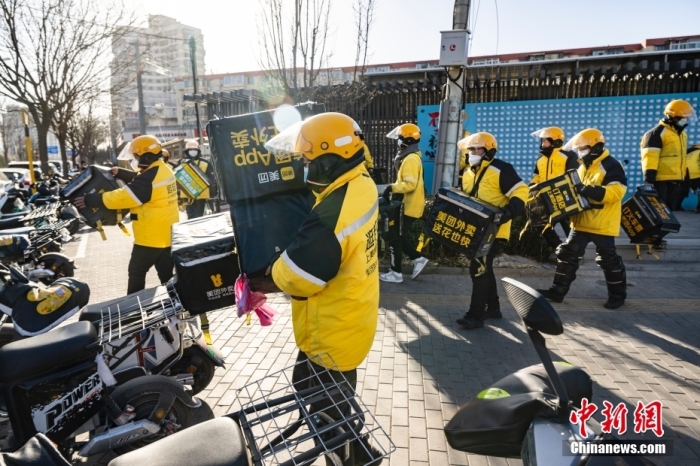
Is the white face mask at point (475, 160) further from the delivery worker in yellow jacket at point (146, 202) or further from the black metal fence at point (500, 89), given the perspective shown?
the black metal fence at point (500, 89)

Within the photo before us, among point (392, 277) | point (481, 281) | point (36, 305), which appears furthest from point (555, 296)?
point (36, 305)

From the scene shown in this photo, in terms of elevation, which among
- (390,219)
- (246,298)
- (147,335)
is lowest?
(147,335)

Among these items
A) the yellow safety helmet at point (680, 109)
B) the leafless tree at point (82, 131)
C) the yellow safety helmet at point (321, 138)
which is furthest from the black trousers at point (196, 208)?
the leafless tree at point (82, 131)

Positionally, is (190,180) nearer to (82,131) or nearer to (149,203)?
(149,203)

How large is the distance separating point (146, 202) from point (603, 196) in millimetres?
5231

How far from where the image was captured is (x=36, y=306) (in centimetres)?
346

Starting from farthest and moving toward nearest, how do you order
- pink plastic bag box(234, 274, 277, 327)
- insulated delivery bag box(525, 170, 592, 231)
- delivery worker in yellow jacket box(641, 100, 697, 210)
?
delivery worker in yellow jacket box(641, 100, 697, 210), insulated delivery bag box(525, 170, 592, 231), pink plastic bag box(234, 274, 277, 327)

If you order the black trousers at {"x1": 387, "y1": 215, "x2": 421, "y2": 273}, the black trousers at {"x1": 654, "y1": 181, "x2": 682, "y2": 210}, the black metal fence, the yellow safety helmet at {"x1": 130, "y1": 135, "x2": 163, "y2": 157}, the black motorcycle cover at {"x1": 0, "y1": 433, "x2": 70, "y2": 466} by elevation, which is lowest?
the black trousers at {"x1": 387, "y1": 215, "x2": 421, "y2": 273}

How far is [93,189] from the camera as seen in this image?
4.94 meters

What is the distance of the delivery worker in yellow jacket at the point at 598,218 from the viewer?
17.5 feet

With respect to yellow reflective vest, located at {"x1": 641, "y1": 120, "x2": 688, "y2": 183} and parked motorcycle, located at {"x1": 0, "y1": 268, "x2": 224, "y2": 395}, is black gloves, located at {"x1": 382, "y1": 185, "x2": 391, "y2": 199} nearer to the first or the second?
parked motorcycle, located at {"x1": 0, "y1": 268, "x2": 224, "y2": 395}

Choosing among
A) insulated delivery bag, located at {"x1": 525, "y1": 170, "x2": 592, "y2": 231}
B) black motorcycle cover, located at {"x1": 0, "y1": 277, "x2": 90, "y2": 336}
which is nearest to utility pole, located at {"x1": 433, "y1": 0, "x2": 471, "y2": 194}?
insulated delivery bag, located at {"x1": 525, "y1": 170, "x2": 592, "y2": 231}

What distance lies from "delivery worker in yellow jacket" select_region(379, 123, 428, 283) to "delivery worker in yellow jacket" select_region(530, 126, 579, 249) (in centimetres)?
194

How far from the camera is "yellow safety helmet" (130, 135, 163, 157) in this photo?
494 cm
